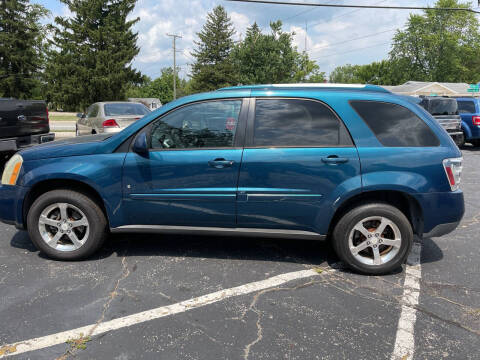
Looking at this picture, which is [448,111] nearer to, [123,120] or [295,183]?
[123,120]

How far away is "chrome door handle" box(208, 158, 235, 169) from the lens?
3338 mm

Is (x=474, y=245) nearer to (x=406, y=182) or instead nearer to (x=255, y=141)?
(x=406, y=182)

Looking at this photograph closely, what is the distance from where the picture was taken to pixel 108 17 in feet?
100

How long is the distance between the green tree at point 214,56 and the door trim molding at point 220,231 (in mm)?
54024

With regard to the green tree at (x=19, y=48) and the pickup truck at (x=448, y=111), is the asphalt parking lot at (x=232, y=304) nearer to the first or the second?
the pickup truck at (x=448, y=111)

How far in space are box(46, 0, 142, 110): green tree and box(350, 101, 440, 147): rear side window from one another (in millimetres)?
30509

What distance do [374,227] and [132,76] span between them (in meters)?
32.6

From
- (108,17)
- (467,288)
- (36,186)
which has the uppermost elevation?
(108,17)

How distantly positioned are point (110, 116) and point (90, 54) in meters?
23.9

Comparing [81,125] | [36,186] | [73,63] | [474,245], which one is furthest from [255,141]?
[73,63]

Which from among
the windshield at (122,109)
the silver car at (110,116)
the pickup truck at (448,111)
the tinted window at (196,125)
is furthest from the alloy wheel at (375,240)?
the pickup truck at (448,111)

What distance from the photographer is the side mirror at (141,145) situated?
3.34 metres

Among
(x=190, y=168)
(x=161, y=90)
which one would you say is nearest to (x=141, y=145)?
(x=190, y=168)

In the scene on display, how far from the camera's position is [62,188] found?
3.62 meters
